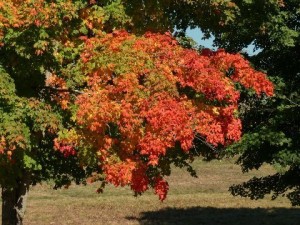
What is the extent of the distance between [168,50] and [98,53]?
181 centimetres

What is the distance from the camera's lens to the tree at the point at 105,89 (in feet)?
37.8

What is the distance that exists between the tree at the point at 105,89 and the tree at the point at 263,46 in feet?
6.49

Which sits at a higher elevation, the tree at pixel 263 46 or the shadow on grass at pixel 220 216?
the tree at pixel 263 46

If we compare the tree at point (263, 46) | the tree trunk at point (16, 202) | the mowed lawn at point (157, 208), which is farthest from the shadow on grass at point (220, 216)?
the tree trunk at point (16, 202)

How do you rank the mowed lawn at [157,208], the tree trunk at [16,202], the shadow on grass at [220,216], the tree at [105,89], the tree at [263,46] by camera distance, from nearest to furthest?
the tree at [105,89], the tree at [263,46], the tree trunk at [16,202], the shadow on grass at [220,216], the mowed lawn at [157,208]

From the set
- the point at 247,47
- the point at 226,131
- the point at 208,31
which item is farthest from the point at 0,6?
the point at 247,47

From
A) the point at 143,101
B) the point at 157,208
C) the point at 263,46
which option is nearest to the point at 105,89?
the point at 143,101

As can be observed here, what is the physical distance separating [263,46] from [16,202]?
10266mm

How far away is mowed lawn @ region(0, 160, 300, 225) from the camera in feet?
105

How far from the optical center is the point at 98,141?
12.6 metres

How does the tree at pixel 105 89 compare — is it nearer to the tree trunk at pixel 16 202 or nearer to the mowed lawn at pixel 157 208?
the tree trunk at pixel 16 202

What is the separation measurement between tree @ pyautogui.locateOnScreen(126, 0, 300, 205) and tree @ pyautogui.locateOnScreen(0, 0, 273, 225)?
1.98 metres

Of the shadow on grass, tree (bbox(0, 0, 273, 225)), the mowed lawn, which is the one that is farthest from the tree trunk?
the shadow on grass

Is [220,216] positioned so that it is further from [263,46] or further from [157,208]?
[263,46]
